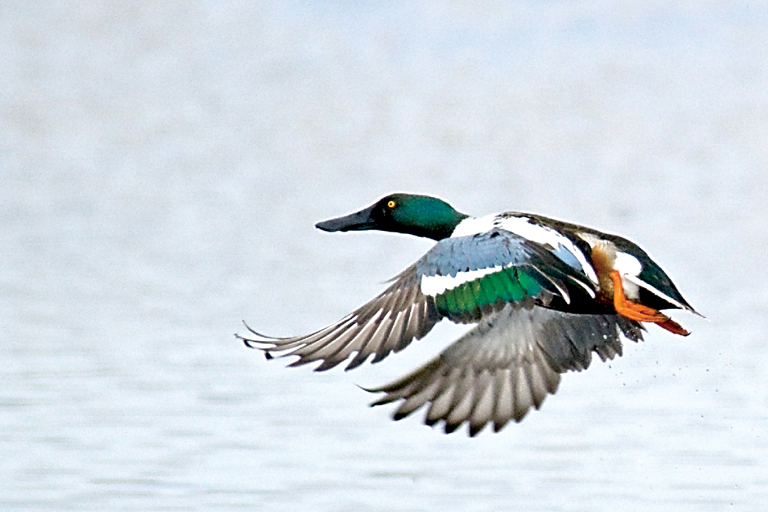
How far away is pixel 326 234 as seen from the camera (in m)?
11.0

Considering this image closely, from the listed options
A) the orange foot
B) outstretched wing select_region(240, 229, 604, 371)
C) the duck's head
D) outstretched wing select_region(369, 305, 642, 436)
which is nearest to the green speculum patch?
outstretched wing select_region(240, 229, 604, 371)

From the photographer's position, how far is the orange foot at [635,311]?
5852mm

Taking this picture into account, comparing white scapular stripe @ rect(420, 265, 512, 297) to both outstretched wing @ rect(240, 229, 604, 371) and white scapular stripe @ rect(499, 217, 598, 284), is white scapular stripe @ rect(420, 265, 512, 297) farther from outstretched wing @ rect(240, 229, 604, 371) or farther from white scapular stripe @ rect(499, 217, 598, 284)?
white scapular stripe @ rect(499, 217, 598, 284)

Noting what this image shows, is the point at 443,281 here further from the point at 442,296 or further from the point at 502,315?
the point at 502,315

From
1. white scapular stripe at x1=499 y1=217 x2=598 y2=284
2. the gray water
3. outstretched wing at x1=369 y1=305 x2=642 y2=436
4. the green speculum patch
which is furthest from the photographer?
the gray water

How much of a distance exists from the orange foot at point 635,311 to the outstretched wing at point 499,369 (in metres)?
0.28

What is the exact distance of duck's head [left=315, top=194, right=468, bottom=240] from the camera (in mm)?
6707

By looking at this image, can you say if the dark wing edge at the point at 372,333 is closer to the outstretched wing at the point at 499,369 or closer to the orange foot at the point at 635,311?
the outstretched wing at the point at 499,369

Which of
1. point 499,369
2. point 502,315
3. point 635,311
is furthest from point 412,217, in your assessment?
point 635,311

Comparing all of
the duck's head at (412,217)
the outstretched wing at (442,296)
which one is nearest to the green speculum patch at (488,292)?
the outstretched wing at (442,296)

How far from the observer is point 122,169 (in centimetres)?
1255

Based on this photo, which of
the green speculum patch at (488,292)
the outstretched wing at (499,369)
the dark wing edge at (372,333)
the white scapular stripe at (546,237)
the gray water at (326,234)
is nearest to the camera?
the dark wing edge at (372,333)

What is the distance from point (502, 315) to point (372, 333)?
2.35 ft

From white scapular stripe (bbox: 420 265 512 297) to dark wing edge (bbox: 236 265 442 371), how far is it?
0.9 inches
